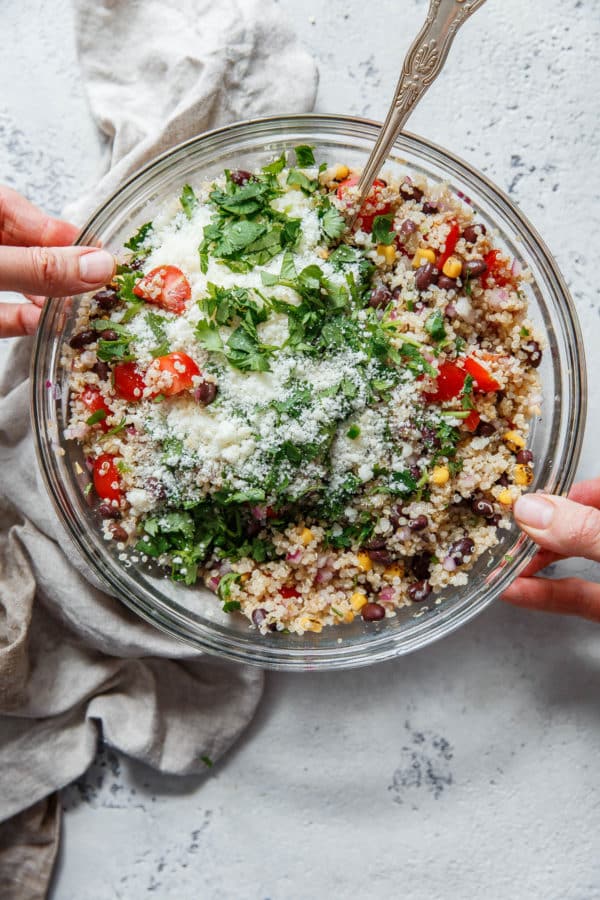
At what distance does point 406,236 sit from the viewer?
84.7 inches

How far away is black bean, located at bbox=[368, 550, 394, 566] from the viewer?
2.19 m

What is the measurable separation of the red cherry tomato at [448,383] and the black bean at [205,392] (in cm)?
57

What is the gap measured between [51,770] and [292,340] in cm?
171

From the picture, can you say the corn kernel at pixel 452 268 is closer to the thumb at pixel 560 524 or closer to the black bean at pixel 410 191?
the black bean at pixel 410 191

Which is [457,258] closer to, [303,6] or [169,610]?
[303,6]

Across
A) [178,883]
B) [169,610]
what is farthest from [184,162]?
[178,883]

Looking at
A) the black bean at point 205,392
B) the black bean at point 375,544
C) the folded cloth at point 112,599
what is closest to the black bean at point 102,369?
the black bean at point 205,392

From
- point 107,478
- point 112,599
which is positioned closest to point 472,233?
point 107,478

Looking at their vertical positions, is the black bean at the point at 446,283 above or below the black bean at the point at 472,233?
below

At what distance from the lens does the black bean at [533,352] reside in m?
2.21

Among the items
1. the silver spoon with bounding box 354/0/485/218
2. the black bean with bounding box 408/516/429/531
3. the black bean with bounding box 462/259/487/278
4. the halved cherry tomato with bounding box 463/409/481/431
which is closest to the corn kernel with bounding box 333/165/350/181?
the silver spoon with bounding box 354/0/485/218

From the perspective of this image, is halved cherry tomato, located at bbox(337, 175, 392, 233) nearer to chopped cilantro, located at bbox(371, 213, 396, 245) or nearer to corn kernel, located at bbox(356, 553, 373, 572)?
chopped cilantro, located at bbox(371, 213, 396, 245)

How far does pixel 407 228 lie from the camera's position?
2.13m

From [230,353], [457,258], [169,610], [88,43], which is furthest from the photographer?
[88,43]
